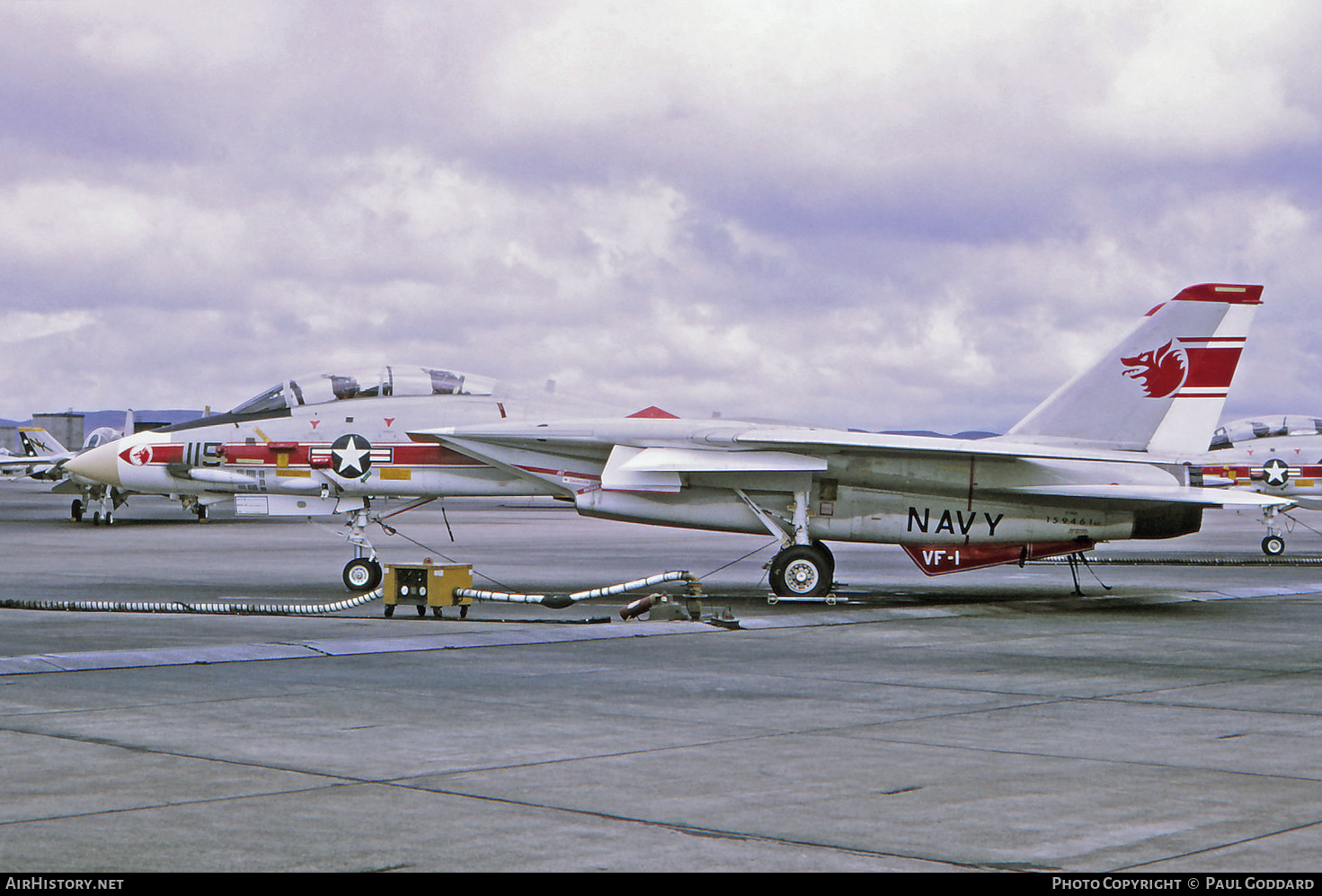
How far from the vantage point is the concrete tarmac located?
15.9ft

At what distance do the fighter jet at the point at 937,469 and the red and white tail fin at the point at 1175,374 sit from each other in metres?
0.02

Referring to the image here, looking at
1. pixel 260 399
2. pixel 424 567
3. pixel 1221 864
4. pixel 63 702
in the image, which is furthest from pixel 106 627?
pixel 1221 864

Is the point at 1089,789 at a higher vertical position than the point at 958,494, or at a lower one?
lower

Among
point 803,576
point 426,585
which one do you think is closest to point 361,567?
point 426,585

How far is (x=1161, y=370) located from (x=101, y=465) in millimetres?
15653

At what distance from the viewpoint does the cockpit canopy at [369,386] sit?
18.9 m

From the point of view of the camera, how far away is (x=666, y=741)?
717cm

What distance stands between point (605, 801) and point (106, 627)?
30.2 ft

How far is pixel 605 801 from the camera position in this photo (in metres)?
5.61

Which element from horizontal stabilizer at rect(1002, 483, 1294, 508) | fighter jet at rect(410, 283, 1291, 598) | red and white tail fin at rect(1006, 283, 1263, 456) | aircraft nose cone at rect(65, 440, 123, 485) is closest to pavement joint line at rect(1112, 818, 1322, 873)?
fighter jet at rect(410, 283, 1291, 598)

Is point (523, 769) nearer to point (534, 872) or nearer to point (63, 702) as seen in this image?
point (534, 872)

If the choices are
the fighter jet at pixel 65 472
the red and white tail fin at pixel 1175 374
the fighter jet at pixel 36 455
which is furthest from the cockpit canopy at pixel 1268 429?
the fighter jet at pixel 36 455

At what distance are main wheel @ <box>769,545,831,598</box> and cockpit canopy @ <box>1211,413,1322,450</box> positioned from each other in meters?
17.6

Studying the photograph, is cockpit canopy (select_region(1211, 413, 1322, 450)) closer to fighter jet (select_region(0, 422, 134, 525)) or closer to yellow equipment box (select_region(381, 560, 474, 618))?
yellow equipment box (select_region(381, 560, 474, 618))
